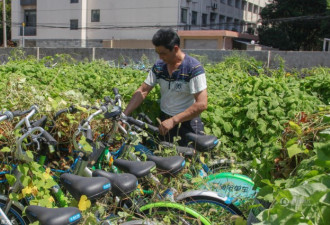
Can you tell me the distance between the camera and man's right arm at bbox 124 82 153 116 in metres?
4.36

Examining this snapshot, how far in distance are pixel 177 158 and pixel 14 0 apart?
51294 mm

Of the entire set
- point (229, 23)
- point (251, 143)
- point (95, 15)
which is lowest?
point (251, 143)

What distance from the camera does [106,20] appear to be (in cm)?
4344

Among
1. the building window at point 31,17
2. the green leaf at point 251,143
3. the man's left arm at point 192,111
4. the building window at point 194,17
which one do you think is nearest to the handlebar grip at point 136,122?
the man's left arm at point 192,111

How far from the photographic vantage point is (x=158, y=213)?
109 inches

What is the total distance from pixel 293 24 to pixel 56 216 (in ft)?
145

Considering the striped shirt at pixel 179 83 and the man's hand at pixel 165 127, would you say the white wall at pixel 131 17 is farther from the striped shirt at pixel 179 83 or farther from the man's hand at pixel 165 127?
the man's hand at pixel 165 127

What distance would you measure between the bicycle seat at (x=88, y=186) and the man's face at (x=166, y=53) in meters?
1.96

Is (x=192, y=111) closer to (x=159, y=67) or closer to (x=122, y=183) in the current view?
(x=159, y=67)

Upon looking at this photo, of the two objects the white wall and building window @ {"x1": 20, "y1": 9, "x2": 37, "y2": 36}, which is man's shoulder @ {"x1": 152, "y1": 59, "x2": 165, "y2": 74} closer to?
the white wall

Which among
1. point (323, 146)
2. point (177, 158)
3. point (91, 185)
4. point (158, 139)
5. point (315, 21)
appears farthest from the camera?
point (315, 21)

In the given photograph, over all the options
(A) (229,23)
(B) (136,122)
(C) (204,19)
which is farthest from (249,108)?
(A) (229,23)

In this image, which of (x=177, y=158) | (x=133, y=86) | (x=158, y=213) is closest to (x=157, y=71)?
(x=133, y=86)

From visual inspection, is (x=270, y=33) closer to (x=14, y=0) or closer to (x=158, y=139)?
(x=14, y=0)
